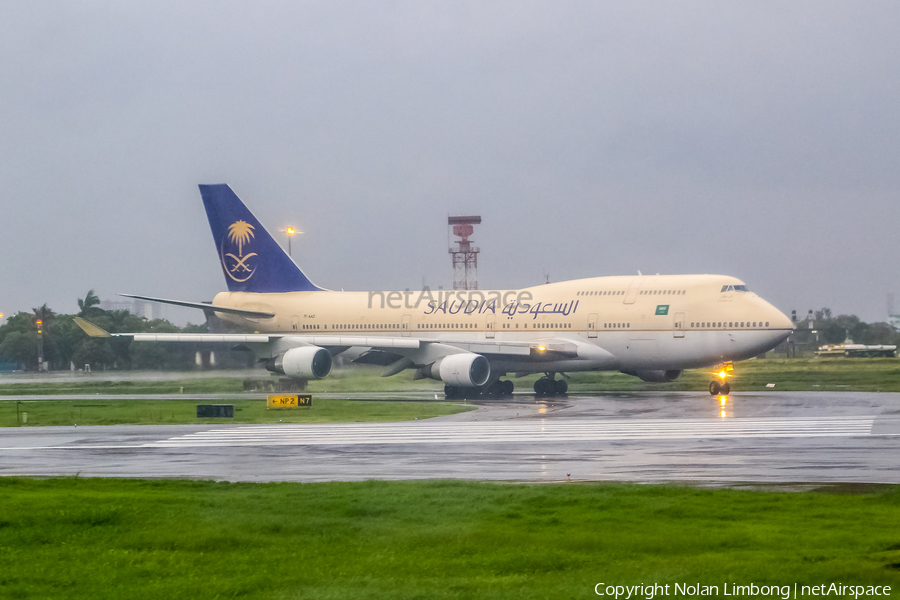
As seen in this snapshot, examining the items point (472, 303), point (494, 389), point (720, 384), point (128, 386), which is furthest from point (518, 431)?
point (128, 386)

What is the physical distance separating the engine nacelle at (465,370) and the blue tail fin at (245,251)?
40.8 feet

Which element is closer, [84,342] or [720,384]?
[720,384]

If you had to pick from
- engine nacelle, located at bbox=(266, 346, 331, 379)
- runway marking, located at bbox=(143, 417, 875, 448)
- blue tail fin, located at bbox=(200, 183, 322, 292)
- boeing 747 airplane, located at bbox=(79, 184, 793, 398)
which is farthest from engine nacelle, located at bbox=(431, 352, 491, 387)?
blue tail fin, located at bbox=(200, 183, 322, 292)

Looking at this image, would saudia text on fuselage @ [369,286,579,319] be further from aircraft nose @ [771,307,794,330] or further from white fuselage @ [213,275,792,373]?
aircraft nose @ [771,307,794,330]

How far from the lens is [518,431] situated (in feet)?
73.1

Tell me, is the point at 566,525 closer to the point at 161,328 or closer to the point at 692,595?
the point at 692,595

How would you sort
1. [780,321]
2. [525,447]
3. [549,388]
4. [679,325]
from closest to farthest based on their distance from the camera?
[525,447] → [780,321] → [679,325] → [549,388]

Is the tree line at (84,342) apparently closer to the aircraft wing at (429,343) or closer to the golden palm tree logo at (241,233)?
the golden palm tree logo at (241,233)

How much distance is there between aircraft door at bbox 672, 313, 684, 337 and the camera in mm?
34406

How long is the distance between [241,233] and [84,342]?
21266 millimetres

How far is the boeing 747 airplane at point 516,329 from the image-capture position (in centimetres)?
3419

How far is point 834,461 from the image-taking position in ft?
50.5

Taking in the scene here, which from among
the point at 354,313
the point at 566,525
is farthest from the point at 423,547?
the point at 354,313

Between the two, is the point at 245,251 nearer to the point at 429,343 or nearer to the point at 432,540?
the point at 429,343
